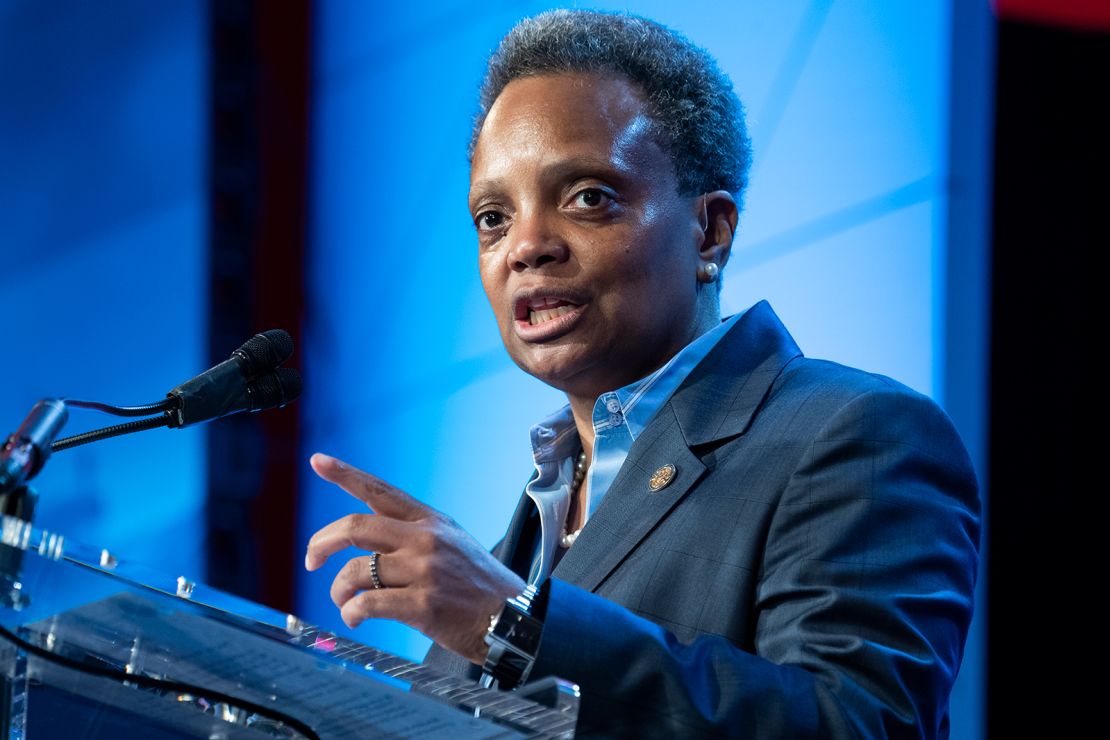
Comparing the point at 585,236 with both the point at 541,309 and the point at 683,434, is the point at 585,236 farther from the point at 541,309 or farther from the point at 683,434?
the point at 683,434

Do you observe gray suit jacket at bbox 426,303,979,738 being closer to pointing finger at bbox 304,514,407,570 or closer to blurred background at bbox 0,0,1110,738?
pointing finger at bbox 304,514,407,570

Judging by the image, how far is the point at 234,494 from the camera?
3852mm

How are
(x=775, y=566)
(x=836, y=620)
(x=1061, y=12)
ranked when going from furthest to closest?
(x=1061, y=12) < (x=775, y=566) < (x=836, y=620)

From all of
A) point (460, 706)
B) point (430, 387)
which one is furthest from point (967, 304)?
point (460, 706)

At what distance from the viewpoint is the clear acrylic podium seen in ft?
3.12

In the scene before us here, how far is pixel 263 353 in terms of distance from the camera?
142 cm

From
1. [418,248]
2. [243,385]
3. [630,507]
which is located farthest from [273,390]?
[418,248]

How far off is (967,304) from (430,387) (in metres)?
1.59

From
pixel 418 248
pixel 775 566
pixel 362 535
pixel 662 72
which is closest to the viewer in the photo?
pixel 362 535

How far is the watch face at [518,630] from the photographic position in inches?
48.2

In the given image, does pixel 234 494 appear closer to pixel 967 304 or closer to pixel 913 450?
pixel 967 304

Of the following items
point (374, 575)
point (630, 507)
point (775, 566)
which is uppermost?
point (630, 507)

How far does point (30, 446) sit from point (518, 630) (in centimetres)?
47

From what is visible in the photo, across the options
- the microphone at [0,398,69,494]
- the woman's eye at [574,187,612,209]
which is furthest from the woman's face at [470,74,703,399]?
the microphone at [0,398,69,494]
